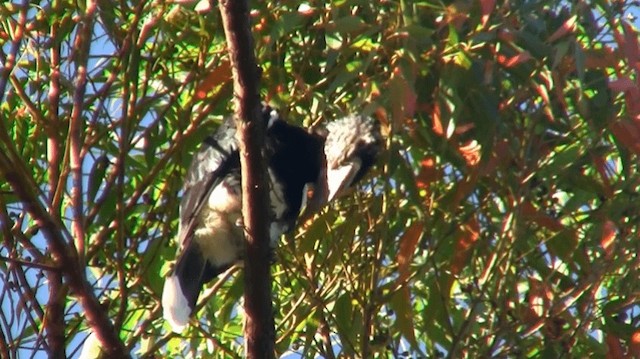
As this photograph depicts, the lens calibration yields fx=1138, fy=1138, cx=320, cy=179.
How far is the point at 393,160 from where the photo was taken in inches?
75.2

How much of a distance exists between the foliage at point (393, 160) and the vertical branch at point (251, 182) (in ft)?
0.49

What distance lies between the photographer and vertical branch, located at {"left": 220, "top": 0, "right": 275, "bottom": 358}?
1646 mm

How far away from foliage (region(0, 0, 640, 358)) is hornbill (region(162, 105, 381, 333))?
54 mm

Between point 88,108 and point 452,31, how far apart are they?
0.70 metres

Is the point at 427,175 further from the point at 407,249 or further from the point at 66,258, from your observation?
the point at 66,258

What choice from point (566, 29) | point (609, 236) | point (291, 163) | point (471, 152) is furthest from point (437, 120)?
point (291, 163)

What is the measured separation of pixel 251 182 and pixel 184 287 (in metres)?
0.47

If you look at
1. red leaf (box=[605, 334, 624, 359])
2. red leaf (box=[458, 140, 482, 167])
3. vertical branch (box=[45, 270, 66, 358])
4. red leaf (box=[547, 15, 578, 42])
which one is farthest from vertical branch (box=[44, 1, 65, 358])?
red leaf (box=[605, 334, 624, 359])

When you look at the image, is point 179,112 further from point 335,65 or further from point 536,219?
point 536,219

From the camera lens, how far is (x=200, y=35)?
6.68 ft

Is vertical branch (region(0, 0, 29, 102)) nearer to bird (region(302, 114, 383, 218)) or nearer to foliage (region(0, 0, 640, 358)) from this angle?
foliage (region(0, 0, 640, 358))

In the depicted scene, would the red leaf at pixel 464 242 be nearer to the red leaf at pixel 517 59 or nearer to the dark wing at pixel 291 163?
the red leaf at pixel 517 59

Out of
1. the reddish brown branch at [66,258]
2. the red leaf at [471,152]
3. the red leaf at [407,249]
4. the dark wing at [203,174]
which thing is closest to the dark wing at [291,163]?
the dark wing at [203,174]

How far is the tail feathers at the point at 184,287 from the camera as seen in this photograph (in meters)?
2.05
